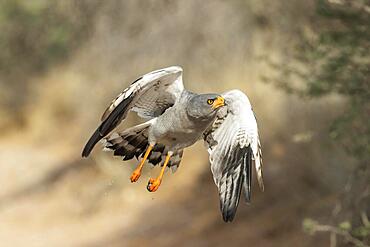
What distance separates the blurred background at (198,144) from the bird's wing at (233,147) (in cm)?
191

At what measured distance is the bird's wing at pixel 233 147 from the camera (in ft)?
22.3

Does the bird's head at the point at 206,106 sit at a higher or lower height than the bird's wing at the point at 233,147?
higher

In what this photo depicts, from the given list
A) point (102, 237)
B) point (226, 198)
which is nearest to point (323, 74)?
point (226, 198)

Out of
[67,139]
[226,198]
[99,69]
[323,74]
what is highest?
[226,198]

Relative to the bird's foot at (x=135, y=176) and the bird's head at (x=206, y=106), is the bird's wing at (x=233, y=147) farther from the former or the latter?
the bird's foot at (x=135, y=176)

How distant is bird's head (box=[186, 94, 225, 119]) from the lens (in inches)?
253

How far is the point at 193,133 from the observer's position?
6691mm

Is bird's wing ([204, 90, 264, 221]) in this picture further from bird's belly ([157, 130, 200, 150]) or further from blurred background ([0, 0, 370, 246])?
blurred background ([0, 0, 370, 246])

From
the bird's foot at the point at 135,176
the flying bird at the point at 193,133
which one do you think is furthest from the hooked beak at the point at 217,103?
the bird's foot at the point at 135,176

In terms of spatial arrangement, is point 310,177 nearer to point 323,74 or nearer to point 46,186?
point 323,74

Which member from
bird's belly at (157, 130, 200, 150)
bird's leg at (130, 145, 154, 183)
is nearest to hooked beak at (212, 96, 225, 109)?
bird's belly at (157, 130, 200, 150)

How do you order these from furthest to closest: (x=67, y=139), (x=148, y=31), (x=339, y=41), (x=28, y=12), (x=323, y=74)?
(x=28, y=12) < (x=67, y=139) < (x=148, y=31) < (x=323, y=74) < (x=339, y=41)

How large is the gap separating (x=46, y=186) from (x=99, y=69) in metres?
2.47

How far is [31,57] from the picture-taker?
2105cm
